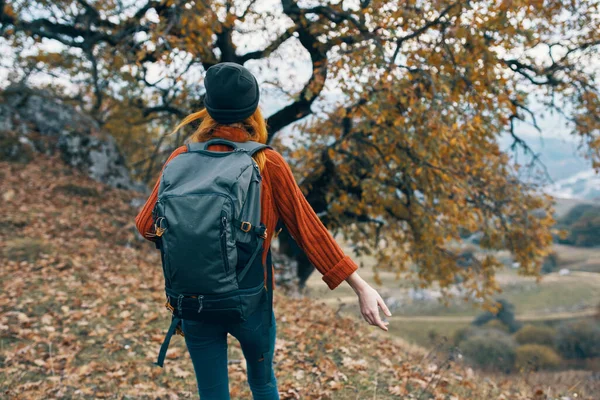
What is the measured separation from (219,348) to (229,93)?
1050mm

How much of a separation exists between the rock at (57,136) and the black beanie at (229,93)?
11834 mm

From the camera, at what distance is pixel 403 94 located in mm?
7059

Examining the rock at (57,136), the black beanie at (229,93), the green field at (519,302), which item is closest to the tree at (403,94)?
the rock at (57,136)

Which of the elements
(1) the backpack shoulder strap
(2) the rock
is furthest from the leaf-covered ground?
(2) the rock

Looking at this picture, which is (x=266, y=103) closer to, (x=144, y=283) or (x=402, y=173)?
(x=402, y=173)

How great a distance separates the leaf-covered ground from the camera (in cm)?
396

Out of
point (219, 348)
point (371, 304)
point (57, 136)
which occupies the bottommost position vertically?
point (219, 348)

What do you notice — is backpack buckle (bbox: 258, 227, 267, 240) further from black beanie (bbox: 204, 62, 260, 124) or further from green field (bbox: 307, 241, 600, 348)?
green field (bbox: 307, 241, 600, 348)

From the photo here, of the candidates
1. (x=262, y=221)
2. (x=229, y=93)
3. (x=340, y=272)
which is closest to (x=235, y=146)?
(x=229, y=93)

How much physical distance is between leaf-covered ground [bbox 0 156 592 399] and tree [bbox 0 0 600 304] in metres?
2.98

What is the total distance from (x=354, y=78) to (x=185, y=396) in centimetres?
489

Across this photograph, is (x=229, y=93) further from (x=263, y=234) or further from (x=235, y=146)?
(x=263, y=234)

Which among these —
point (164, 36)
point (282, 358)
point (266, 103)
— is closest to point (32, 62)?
point (266, 103)

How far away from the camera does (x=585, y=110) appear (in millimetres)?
9289
